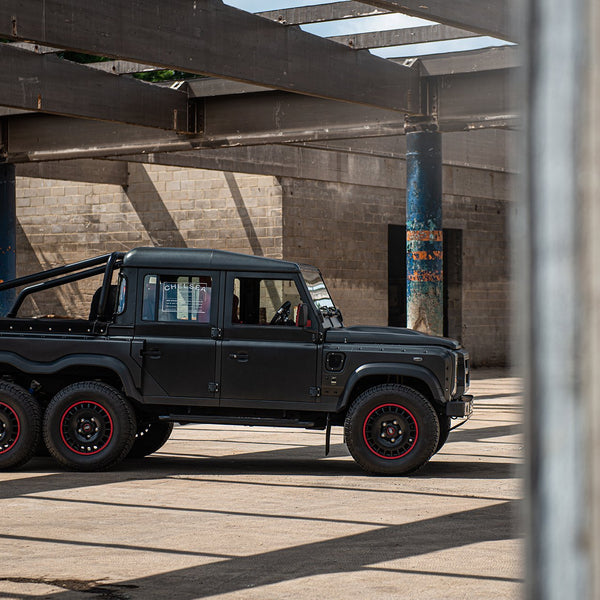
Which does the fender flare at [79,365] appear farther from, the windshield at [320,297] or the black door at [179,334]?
the windshield at [320,297]

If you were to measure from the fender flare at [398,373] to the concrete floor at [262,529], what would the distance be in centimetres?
78

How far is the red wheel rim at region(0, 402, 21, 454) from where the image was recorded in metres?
10.8

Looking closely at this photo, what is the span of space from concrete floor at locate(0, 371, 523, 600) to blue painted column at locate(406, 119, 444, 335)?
451 centimetres

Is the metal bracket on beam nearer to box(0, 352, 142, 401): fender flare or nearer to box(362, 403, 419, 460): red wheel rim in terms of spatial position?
box(0, 352, 142, 401): fender flare

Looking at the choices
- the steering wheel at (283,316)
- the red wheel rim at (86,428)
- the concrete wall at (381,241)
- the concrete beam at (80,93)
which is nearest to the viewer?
the red wheel rim at (86,428)

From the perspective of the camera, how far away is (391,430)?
34.6 feet

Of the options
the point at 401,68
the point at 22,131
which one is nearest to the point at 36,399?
the point at 401,68

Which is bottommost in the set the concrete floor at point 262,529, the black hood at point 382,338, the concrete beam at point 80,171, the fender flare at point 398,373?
the concrete floor at point 262,529

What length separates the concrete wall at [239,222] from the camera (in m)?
24.9

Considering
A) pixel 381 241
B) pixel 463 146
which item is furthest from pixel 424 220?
pixel 381 241

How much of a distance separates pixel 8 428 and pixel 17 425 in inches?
3.8

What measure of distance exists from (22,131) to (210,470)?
11227 millimetres

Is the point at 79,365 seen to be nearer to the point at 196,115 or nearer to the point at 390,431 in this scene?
the point at 390,431

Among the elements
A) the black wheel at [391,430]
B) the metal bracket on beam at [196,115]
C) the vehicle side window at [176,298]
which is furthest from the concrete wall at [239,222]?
the black wheel at [391,430]
